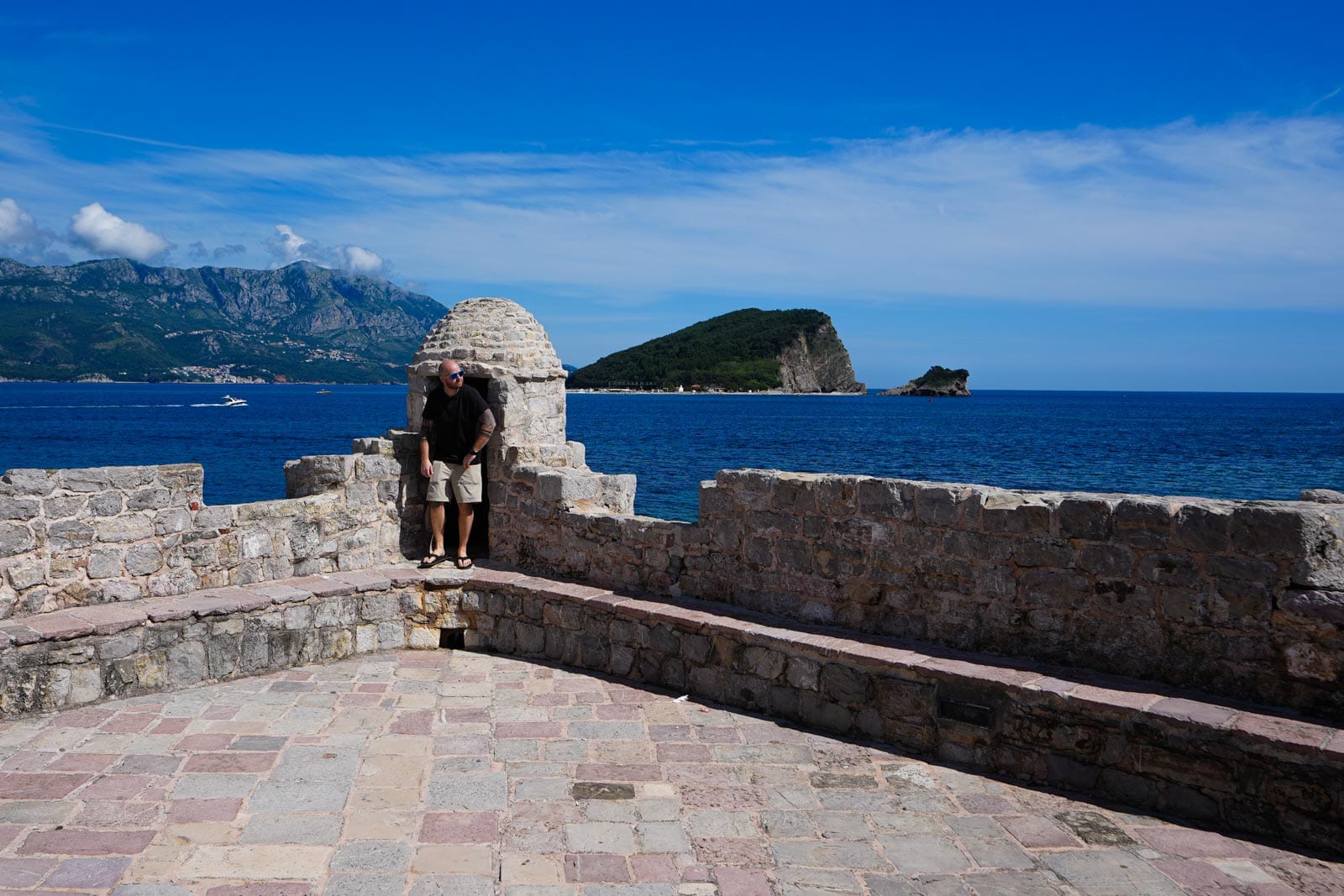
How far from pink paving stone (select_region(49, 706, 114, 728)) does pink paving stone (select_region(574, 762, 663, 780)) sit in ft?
9.47

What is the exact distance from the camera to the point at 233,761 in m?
4.88

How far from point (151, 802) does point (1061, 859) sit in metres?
4.11

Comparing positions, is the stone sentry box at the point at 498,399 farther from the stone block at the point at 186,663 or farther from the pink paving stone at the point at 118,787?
the pink paving stone at the point at 118,787

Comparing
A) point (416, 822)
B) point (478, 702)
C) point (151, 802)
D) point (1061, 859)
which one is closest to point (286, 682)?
point (478, 702)

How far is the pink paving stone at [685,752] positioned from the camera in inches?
201

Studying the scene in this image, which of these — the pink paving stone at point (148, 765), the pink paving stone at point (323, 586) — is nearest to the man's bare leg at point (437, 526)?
the pink paving stone at point (323, 586)

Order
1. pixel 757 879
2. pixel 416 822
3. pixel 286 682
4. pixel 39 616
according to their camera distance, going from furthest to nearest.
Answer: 1. pixel 286 682
2. pixel 39 616
3. pixel 416 822
4. pixel 757 879

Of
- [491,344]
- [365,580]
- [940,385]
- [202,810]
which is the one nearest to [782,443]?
[491,344]

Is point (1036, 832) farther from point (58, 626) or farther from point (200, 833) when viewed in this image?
point (58, 626)

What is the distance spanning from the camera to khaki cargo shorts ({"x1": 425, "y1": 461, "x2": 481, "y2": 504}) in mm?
7793

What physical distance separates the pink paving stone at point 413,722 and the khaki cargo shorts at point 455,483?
234 centimetres

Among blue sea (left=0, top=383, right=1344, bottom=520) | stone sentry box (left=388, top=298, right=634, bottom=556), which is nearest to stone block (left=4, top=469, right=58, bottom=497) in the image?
stone sentry box (left=388, top=298, right=634, bottom=556)

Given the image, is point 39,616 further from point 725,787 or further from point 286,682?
point 725,787

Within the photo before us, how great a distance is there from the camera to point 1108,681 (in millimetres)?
4762
